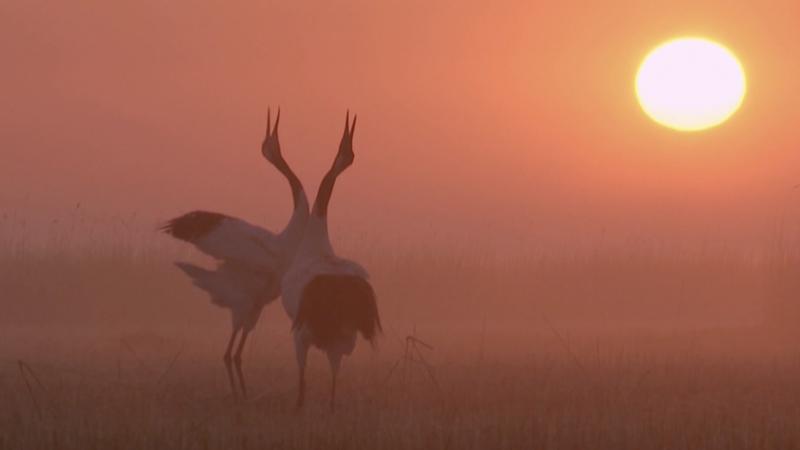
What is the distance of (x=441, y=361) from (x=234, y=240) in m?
4.14

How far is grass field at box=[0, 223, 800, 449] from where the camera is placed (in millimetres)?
8555

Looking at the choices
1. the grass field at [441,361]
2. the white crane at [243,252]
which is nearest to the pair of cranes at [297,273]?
the white crane at [243,252]

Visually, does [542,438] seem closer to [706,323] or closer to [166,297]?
[166,297]

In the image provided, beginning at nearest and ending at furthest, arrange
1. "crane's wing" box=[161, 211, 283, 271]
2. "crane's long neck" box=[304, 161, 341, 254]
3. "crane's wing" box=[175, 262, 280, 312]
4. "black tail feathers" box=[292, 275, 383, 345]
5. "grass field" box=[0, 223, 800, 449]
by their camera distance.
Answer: "grass field" box=[0, 223, 800, 449], "black tail feathers" box=[292, 275, 383, 345], "crane's long neck" box=[304, 161, 341, 254], "crane's wing" box=[161, 211, 283, 271], "crane's wing" box=[175, 262, 280, 312]

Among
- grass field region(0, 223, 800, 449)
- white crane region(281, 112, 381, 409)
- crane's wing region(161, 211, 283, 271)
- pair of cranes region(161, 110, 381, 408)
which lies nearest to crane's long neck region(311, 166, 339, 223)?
pair of cranes region(161, 110, 381, 408)

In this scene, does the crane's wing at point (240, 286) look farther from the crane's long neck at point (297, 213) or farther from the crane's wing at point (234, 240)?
the crane's long neck at point (297, 213)

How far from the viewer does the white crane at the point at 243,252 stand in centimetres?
1059

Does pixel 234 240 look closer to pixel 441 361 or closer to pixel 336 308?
pixel 336 308

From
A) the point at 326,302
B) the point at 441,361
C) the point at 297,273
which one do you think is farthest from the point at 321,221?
the point at 441,361

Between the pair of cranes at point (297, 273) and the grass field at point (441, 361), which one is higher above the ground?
the pair of cranes at point (297, 273)

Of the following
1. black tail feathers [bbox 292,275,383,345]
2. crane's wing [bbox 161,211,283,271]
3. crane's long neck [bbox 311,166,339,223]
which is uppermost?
crane's long neck [bbox 311,166,339,223]

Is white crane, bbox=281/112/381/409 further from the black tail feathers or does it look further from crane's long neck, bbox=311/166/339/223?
crane's long neck, bbox=311/166/339/223

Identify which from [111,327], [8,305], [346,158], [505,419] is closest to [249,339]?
[111,327]

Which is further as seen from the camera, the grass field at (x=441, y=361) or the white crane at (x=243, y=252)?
the white crane at (x=243, y=252)
